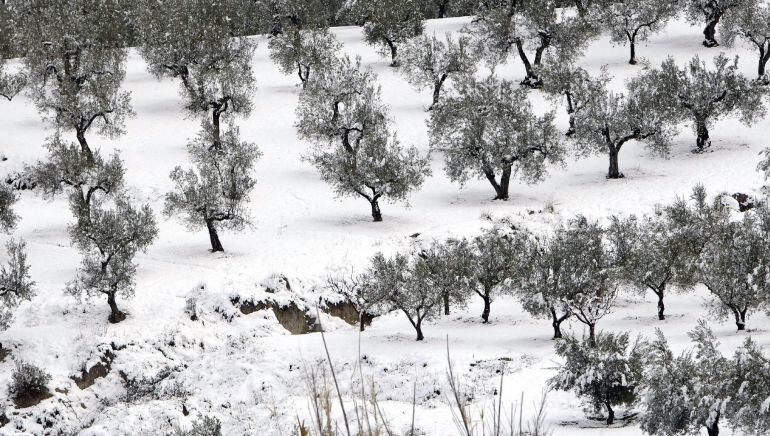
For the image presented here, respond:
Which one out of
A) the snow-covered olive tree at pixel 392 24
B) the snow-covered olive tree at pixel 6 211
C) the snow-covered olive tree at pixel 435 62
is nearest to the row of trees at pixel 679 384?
the snow-covered olive tree at pixel 6 211

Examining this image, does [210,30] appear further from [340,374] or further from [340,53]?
[340,374]

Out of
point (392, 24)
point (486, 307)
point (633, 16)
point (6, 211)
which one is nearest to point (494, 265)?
point (486, 307)

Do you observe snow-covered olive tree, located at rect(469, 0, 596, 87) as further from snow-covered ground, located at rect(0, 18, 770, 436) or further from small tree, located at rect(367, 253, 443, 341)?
small tree, located at rect(367, 253, 443, 341)

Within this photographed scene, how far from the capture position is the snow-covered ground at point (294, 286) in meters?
26.6

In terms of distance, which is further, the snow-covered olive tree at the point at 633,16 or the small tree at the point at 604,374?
the snow-covered olive tree at the point at 633,16

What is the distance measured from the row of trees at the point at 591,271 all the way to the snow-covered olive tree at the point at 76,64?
21.3 meters

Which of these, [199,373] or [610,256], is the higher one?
[610,256]

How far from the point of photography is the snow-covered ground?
26.6m

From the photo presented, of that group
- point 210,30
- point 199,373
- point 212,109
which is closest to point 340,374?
point 199,373

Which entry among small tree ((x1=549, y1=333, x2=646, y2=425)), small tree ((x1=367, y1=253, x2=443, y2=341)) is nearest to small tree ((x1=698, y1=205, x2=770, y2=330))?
small tree ((x1=549, y1=333, x2=646, y2=425))

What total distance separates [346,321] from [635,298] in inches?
552

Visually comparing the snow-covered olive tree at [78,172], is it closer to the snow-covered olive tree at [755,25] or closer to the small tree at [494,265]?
the small tree at [494,265]

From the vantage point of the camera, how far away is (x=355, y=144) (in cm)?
4900

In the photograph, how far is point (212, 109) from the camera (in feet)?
192
